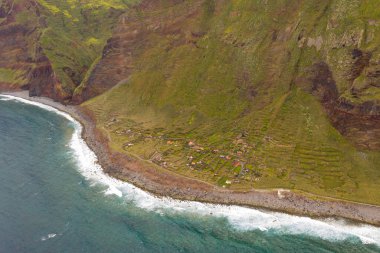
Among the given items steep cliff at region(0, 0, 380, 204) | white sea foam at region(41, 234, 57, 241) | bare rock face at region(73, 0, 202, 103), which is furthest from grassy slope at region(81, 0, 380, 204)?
white sea foam at region(41, 234, 57, 241)

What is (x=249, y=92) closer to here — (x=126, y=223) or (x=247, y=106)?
(x=247, y=106)

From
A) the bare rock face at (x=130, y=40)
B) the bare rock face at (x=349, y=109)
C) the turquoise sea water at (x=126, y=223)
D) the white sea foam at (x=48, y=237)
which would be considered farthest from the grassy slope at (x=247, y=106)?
the white sea foam at (x=48, y=237)

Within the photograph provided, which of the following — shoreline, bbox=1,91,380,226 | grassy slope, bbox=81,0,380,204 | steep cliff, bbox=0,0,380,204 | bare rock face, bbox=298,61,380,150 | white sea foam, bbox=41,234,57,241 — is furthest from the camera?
steep cliff, bbox=0,0,380,204

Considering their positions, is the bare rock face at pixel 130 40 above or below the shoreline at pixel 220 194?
above

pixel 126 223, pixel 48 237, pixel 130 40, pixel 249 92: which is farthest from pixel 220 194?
pixel 130 40

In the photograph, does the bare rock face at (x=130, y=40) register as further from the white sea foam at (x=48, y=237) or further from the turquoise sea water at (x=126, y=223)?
the white sea foam at (x=48, y=237)

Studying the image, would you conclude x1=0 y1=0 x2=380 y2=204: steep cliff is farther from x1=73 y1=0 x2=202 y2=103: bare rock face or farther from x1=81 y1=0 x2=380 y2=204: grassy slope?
x1=73 y1=0 x2=202 y2=103: bare rock face
